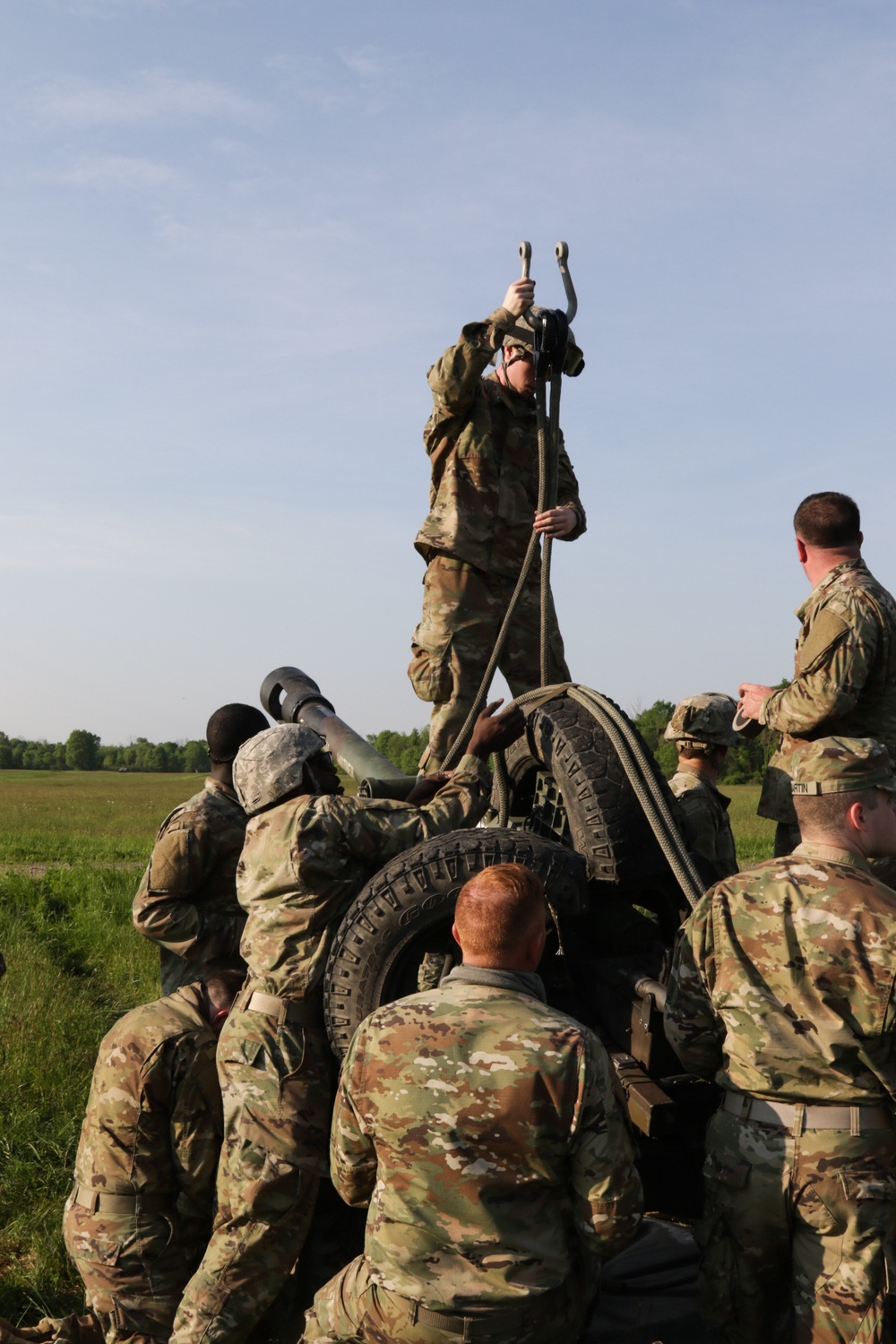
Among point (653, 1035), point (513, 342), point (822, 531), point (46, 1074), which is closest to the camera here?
point (653, 1035)

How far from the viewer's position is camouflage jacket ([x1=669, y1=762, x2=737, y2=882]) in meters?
6.00

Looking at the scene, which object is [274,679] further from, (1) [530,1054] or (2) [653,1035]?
(1) [530,1054]

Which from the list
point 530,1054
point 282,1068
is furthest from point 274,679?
point 530,1054

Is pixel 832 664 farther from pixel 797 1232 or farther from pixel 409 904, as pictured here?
pixel 797 1232

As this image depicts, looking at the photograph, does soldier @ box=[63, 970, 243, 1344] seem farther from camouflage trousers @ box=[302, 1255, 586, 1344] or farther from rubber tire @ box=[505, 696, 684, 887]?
rubber tire @ box=[505, 696, 684, 887]

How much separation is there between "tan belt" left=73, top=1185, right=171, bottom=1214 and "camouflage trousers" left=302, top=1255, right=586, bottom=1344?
1.23 meters

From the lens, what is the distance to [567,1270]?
3.00 m

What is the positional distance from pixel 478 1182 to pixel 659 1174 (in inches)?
50.1

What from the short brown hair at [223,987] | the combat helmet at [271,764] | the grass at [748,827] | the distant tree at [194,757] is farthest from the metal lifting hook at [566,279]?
the distant tree at [194,757]

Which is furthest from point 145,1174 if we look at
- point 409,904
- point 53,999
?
point 53,999

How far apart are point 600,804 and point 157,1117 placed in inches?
73.8

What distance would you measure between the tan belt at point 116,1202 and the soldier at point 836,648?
8.77 ft

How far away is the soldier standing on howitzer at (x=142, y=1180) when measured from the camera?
163 inches

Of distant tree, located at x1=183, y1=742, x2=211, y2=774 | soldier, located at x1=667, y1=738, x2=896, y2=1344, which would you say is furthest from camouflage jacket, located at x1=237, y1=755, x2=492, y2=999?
distant tree, located at x1=183, y1=742, x2=211, y2=774
